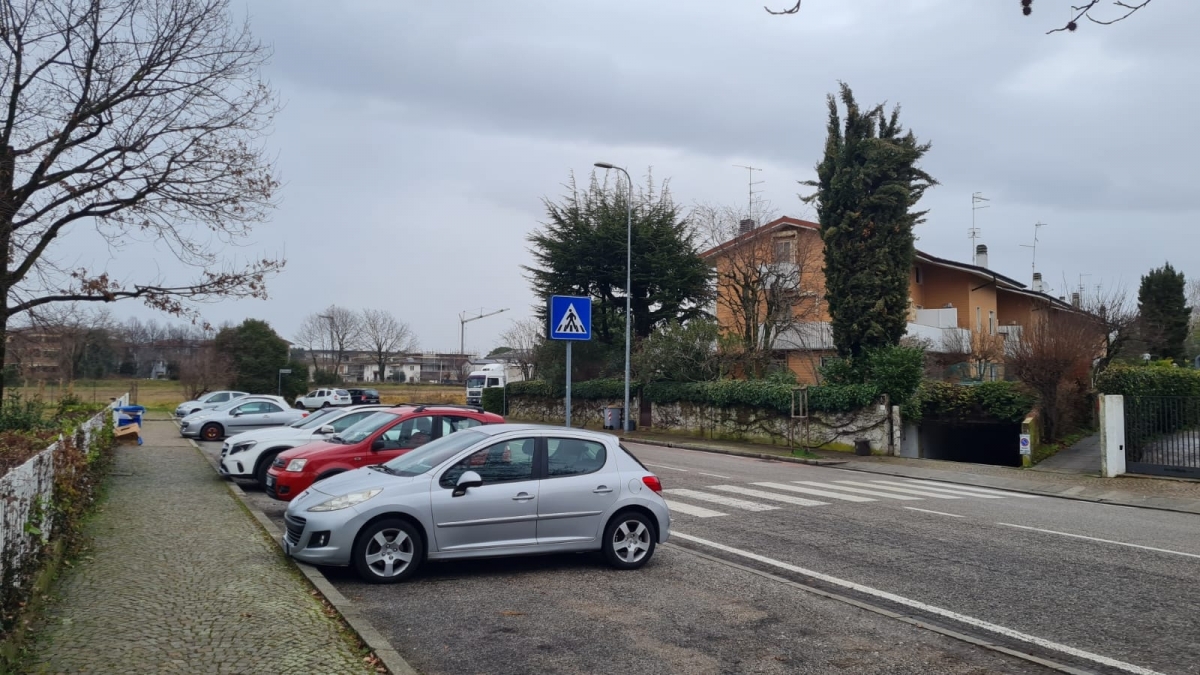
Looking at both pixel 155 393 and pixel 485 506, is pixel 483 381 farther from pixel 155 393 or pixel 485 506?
pixel 485 506

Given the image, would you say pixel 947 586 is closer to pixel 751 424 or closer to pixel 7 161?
pixel 7 161

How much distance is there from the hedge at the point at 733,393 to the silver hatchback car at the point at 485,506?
18.1 meters

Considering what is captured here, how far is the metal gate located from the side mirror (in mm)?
17253

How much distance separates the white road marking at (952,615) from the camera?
20.3ft

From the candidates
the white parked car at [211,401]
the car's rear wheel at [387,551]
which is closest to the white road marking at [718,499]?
the car's rear wheel at [387,551]

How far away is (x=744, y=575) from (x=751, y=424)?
830 inches

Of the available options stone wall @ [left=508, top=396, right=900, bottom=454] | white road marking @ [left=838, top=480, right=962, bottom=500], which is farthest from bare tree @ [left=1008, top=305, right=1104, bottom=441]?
white road marking @ [left=838, top=480, right=962, bottom=500]

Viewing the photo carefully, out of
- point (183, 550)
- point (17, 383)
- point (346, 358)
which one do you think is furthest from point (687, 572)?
point (346, 358)

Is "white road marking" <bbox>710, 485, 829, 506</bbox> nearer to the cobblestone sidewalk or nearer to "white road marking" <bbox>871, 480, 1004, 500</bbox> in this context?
"white road marking" <bbox>871, 480, 1004, 500</bbox>

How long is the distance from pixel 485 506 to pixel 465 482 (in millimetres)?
320

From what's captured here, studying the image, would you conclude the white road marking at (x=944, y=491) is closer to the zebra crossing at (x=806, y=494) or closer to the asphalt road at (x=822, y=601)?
the zebra crossing at (x=806, y=494)

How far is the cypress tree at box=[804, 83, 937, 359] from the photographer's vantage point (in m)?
26.1

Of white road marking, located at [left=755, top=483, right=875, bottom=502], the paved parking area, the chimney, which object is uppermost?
the chimney

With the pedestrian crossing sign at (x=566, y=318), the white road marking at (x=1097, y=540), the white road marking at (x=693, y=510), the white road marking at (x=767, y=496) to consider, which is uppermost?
the pedestrian crossing sign at (x=566, y=318)
